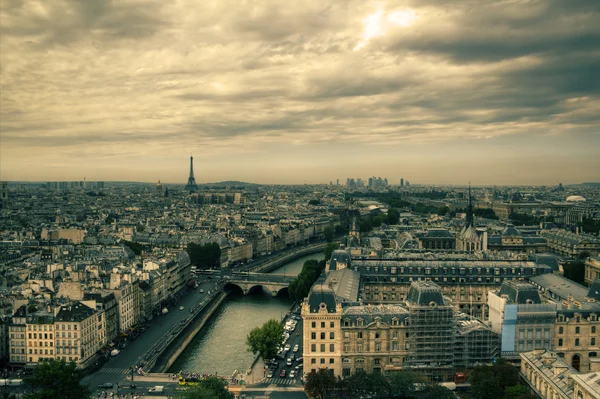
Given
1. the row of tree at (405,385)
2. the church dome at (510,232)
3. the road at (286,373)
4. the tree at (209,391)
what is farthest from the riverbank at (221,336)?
the church dome at (510,232)

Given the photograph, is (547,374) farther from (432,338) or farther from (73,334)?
(73,334)

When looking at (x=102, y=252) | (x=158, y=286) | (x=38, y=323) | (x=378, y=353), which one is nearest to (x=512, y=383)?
(x=378, y=353)

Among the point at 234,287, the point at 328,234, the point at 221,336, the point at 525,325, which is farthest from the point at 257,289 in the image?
the point at 328,234

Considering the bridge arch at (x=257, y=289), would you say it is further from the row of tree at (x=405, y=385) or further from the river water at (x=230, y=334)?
the row of tree at (x=405, y=385)

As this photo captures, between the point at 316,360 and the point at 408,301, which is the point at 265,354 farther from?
the point at 408,301

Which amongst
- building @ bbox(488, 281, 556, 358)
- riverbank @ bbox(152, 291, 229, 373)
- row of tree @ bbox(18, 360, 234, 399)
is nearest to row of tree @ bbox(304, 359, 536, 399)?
building @ bbox(488, 281, 556, 358)

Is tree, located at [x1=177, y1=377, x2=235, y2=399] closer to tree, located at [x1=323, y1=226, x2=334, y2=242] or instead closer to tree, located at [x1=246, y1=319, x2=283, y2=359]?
tree, located at [x1=246, y1=319, x2=283, y2=359]
